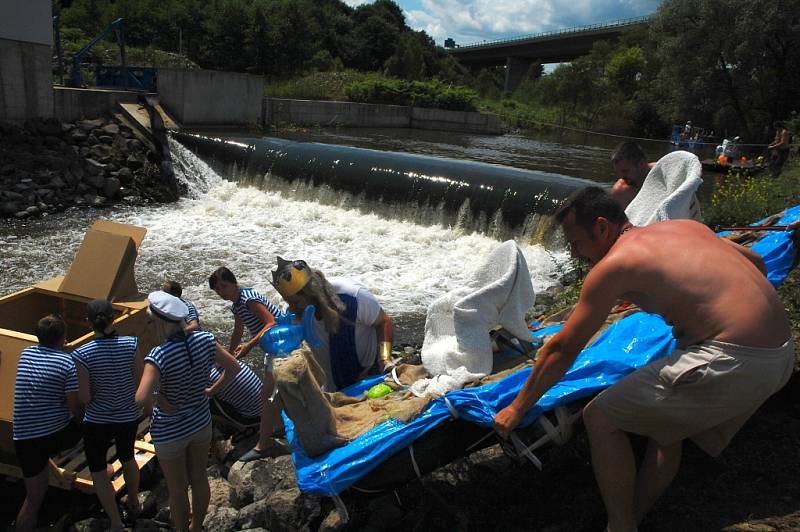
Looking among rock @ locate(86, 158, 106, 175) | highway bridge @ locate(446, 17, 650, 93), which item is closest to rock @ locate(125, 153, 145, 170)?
rock @ locate(86, 158, 106, 175)

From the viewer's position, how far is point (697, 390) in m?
2.28

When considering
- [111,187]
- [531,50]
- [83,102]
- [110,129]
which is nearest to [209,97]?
[83,102]

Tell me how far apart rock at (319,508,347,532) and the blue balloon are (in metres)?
0.98


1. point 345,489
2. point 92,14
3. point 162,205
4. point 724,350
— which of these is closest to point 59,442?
point 345,489

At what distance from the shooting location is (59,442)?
3.71 metres

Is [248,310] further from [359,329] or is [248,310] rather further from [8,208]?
[8,208]

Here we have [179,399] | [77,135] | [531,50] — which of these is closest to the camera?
[179,399]

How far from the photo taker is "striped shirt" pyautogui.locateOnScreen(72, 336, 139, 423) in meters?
3.56

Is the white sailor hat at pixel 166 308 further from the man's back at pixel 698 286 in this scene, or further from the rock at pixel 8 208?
the rock at pixel 8 208

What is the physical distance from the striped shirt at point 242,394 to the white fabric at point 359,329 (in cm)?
75

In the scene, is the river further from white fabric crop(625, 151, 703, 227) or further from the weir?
white fabric crop(625, 151, 703, 227)

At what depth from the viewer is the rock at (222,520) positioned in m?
3.53

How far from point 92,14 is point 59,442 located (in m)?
46.9

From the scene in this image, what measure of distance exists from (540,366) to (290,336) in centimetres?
179
